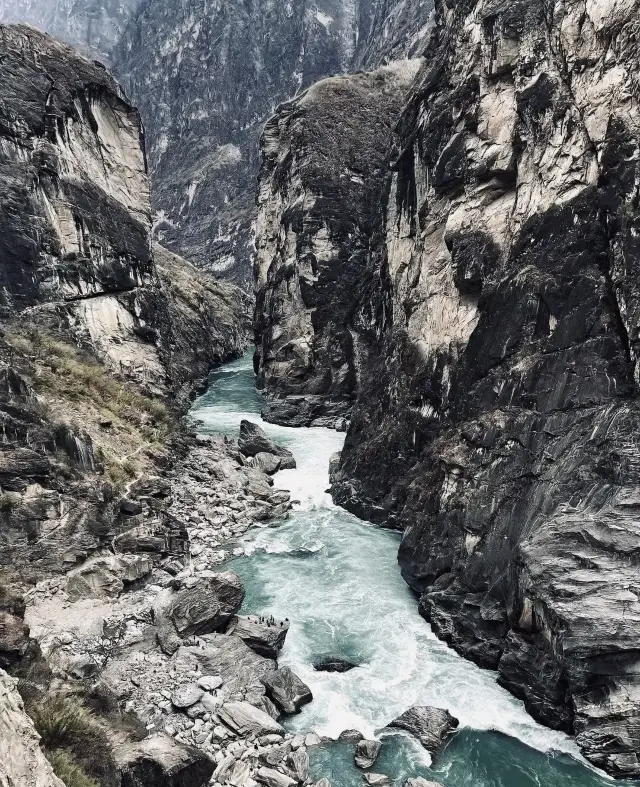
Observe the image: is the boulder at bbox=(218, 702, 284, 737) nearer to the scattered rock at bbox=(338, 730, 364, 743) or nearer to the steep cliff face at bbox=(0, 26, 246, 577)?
the scattered rock at bbox=(338, 730, 364, 743)

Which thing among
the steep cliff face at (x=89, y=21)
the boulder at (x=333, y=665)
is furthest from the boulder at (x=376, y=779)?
the steep cliff face at (x=89, y=21)

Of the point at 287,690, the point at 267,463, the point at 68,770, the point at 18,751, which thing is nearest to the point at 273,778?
the point at 287,690

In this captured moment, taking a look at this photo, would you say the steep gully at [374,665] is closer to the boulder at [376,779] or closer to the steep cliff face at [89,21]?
the boulder at [376,779]

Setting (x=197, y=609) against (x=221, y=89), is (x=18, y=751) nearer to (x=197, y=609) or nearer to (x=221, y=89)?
(x=197, y=609)

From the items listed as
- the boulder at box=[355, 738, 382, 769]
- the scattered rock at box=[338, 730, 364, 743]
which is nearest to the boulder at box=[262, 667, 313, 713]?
the scattered rock at box=[338, 730, 364, 743]

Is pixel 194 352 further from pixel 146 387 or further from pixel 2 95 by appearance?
pixel 2 95

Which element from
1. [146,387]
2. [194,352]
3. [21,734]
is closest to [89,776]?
[21,734]
